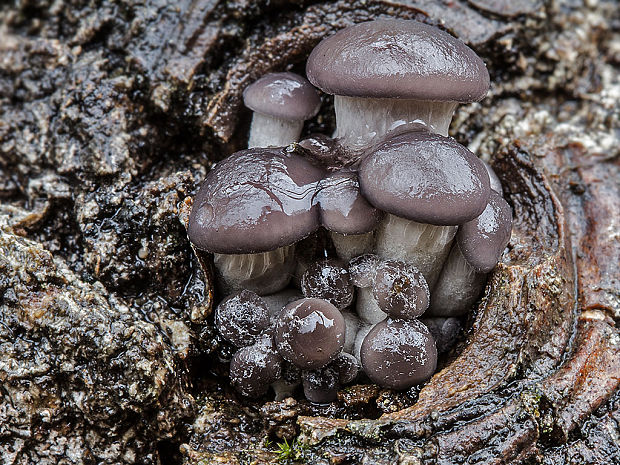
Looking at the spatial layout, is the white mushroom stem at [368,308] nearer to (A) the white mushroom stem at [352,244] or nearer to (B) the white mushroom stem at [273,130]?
(A) the white mushroom stem at [352,244]

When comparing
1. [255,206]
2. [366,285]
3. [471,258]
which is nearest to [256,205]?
[255,206]

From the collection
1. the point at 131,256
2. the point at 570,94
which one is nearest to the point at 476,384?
the point at 131,256

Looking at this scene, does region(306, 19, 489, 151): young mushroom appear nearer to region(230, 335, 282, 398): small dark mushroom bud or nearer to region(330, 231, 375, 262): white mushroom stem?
region(330, 231, 375, 262): white mushroom stem

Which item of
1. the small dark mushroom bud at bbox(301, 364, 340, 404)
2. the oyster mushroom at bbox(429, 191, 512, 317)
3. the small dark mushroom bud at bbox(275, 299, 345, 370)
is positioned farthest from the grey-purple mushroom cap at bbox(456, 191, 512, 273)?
the small dark mushroom bud at bbox(301, 364, 340, 404)

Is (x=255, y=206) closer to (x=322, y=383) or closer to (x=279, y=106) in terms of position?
(x=279, y=106)

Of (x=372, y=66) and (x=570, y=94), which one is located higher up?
(x=372, y=66)

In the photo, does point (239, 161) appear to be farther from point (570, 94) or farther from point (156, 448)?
point (570, 94)
